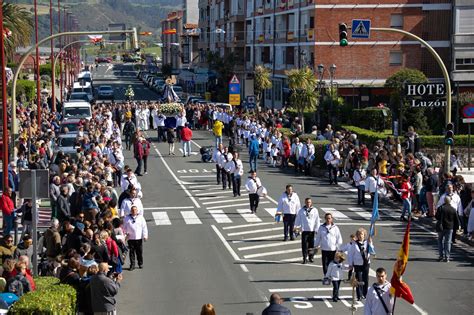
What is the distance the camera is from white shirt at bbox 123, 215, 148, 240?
21.1 metres

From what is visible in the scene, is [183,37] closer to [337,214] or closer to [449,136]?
[337,214]

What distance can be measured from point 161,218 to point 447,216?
368 inches

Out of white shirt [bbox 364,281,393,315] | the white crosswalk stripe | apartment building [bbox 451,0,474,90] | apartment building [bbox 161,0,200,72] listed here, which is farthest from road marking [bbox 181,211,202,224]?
apartment building [bbox 161,0,200,72]

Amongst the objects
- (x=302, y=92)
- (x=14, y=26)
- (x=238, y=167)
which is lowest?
(x=238, y=167)

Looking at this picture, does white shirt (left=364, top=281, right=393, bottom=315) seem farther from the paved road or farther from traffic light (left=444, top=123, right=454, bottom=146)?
traffic light (left=444, top=123, right=454, bottom=146)

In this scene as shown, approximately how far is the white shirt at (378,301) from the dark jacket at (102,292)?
163 inches

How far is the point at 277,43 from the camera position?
77625 millimetres

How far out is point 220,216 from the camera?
28.4 meters

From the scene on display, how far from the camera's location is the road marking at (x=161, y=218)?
90.1 ft

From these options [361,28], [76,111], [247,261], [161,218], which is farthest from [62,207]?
[76,111]

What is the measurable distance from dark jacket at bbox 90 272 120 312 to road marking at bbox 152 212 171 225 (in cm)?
1150

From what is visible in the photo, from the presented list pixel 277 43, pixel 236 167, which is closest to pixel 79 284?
pixel 236 167

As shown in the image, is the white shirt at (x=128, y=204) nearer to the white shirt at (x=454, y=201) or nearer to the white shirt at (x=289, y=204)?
the white shirt at (x=289, y=204)

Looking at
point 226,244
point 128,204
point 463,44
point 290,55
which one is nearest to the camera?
point 128,204
